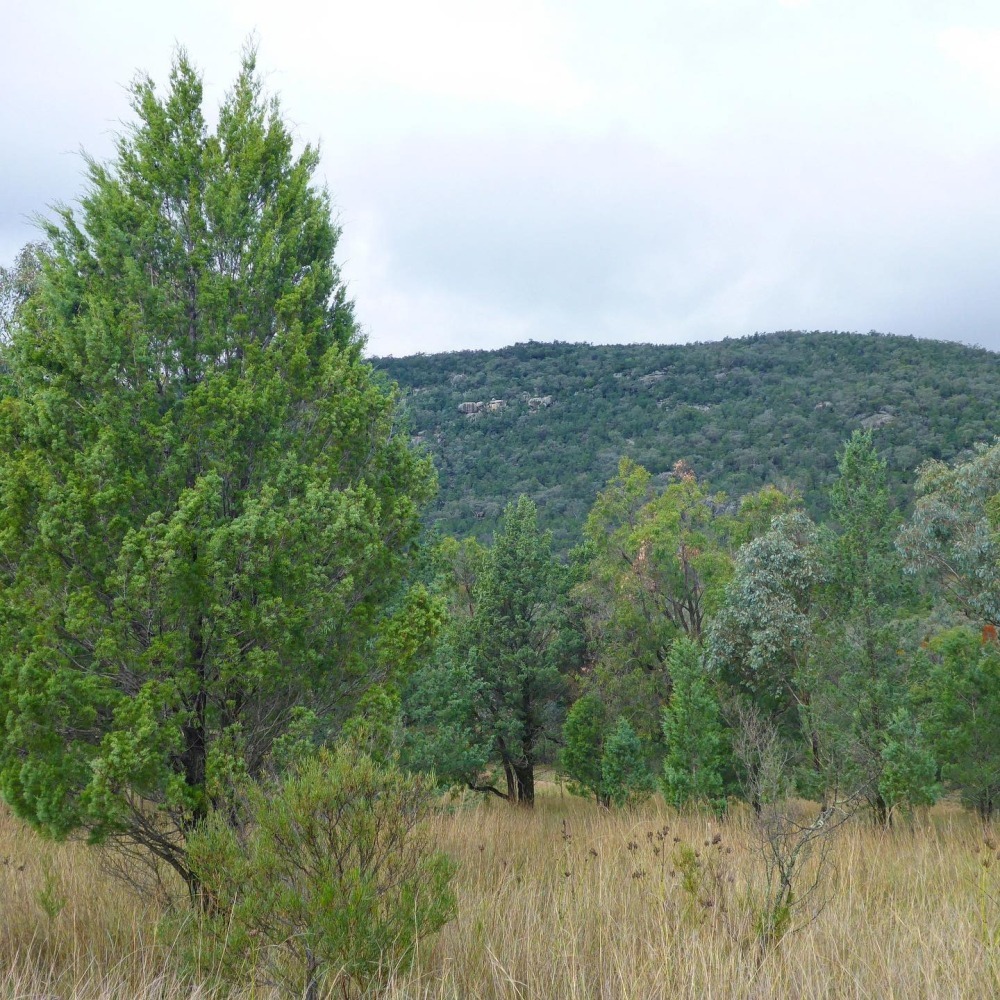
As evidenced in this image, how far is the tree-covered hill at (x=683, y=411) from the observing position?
50.5 metres

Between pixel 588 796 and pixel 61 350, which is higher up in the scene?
pixel 61 350

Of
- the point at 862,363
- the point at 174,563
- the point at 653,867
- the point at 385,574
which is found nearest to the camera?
the point at 174,563

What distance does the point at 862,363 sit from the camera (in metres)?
70.8

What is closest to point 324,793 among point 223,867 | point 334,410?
point 223,867

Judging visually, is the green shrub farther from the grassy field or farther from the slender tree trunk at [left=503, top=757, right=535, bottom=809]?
the slender tree trunk at [left=503, top=757, right=535, bottom=809]

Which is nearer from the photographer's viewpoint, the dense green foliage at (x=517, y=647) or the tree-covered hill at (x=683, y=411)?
the dense green foliage at (x=517, y=647)

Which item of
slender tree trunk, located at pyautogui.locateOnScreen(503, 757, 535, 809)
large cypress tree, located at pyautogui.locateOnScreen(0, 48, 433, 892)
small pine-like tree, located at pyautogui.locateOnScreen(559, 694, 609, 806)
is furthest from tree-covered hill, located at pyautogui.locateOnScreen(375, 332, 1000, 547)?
large cypress tree, located at pyautogui.locateOnScreen(0, 48, 433, 892)

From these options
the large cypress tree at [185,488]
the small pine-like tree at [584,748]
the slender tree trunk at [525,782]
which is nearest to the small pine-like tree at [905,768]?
the small pine-like tree at [584,748]

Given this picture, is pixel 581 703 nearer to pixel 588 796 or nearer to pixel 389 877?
pixel 588 796

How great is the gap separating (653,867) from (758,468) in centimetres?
4642

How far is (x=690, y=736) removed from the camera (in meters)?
16.7

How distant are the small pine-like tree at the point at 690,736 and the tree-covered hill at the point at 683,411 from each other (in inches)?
966

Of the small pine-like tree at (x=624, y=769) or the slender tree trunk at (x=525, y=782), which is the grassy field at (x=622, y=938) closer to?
the small pine-like tree at (x=624, y=769)

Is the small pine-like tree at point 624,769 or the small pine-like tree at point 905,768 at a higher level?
the small pine-like tree at point 905,768
